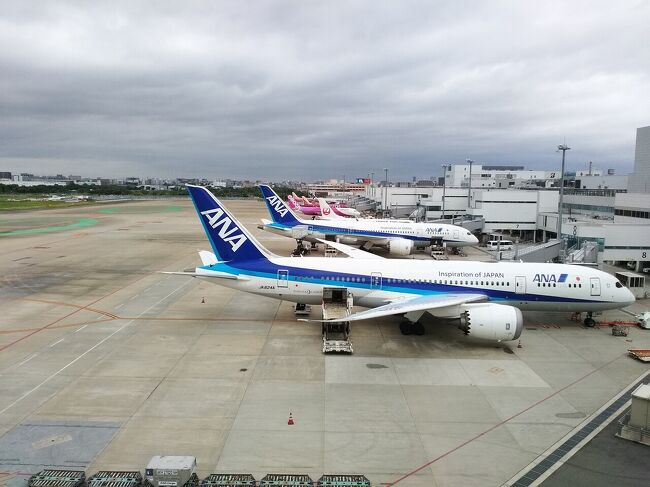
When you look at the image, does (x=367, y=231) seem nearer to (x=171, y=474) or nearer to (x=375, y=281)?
(x=375, y=281)

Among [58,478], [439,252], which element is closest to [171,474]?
[58,478]

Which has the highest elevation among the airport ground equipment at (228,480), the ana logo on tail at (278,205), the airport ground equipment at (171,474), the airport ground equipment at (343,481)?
the ana logo on tail at (278,205)

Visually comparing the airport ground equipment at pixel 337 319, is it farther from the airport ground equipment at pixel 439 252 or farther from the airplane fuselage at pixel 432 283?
the airport ground equipment at pixel 439 252

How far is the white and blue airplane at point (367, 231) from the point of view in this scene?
5253 cm

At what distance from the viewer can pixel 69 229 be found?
254ft

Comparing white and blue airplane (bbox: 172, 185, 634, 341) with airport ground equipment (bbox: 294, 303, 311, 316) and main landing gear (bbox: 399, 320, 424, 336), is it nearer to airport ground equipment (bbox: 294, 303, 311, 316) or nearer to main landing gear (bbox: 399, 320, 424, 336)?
main landing gear (bbox: 399, 320, 424, 336)

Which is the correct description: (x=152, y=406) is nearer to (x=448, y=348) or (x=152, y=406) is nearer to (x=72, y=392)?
(x=72, y=392)

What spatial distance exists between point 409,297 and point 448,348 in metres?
3.87

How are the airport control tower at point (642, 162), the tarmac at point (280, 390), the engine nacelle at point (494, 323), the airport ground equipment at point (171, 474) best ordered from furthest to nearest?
the airport control tower at point (642, 162)
the engine nacelle at point (494, 323)
the tarmac at point (280, 390)
the airport ground equipment at point (171, 474)

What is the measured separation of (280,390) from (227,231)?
11725 mm

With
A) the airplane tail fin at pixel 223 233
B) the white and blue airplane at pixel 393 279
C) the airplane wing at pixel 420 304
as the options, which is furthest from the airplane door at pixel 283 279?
the airplane wing at pixel 420 304

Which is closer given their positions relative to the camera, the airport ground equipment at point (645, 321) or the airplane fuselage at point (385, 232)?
the airport ground equipment at point (645, 321)

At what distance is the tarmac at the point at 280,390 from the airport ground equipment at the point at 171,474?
1.35 metres

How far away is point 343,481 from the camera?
12305 millimetres
